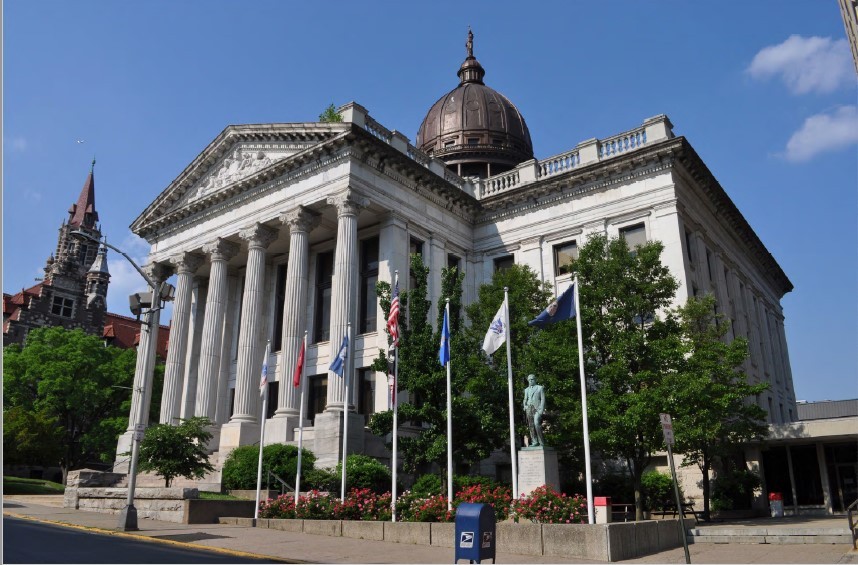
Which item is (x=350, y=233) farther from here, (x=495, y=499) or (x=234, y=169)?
(x=495, y=499)

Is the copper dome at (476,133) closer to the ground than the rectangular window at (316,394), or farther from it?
farther from it

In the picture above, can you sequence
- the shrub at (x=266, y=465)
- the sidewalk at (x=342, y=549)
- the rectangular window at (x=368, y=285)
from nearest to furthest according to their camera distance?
1. the sidewalk at (x=342, y=549)
2. the shrub at (x=266, y=465)
3. the rectangular window at (x=368, y=285)

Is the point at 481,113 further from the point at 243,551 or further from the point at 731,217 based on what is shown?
the point at 243,551

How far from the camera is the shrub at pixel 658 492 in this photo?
2602cm

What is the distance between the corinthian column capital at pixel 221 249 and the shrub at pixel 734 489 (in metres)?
26.9

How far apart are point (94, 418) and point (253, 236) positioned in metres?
30.5

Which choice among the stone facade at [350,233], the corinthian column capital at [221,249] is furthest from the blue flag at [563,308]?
the corinthian column capital at [221,249]

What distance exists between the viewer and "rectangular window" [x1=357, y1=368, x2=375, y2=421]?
107ft

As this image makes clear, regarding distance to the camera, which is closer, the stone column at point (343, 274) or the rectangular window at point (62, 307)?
the stone column at point (343, 274)

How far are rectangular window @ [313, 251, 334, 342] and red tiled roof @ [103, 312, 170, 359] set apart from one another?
4224 centimetres

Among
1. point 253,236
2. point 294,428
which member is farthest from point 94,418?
point 294,428

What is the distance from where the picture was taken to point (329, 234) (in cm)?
3728

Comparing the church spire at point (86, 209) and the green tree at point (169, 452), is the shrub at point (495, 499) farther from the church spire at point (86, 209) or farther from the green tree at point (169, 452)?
the church spire at point (86, 209)

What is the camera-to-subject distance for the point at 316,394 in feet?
115
